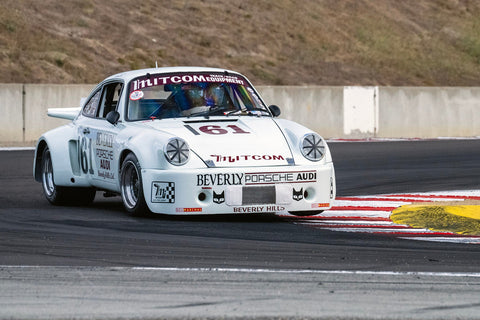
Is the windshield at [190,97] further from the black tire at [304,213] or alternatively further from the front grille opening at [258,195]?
the front grille opening at [258,195]

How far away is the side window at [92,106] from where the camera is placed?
10.9m

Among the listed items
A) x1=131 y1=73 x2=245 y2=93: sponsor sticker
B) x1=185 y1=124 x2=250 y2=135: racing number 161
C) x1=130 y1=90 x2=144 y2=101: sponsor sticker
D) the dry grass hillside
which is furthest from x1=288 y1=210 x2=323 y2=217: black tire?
the dry grass hillside

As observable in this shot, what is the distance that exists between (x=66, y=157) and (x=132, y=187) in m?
1.60

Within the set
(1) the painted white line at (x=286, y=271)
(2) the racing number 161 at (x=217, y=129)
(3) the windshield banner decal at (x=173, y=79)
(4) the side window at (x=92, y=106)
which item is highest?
(3) the windshield banner decal at (x=173, y=79)

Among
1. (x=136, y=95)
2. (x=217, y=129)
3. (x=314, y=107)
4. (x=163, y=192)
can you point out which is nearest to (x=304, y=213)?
(x=217, y=129)

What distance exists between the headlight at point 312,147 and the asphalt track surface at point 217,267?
630 mm

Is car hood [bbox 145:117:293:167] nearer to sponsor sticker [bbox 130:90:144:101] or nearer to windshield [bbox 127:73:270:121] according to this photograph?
windshield [bbox 127:73:270:121]

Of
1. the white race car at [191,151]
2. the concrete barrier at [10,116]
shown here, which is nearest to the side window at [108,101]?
the white race car at [191,151]

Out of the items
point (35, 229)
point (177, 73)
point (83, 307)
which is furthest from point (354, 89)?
point (83, 307)

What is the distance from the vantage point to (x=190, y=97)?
1013cm

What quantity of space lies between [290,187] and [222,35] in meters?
26.7

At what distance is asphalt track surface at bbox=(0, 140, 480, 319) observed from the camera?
5.20m

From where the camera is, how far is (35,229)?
8.62 m

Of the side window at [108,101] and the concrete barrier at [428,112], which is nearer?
the side window at [108,101]
